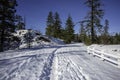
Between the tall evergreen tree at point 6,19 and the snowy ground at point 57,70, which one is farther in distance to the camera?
the tall evergreen tree at point 6,19

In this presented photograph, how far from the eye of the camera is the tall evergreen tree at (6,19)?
21.9 metres

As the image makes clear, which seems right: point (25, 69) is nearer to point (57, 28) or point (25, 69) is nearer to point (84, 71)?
point (84, 71)

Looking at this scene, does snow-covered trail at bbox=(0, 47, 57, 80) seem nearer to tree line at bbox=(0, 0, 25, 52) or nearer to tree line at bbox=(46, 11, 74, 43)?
tree line at bbox=(0, 0, 25, 52)

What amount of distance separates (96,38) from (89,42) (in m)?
2.84

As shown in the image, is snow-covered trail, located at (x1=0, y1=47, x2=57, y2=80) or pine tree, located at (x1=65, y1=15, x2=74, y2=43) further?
pine tree, located at (x1=65, y1=15, x2=74, y2=43)

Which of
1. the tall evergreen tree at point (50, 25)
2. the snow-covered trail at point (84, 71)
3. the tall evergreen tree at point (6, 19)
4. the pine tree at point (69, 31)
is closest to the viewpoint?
the snow-covered trail at point (84, 71)

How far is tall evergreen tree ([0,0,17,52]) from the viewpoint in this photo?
21906 mm

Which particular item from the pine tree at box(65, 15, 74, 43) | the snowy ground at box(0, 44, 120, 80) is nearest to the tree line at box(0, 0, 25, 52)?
the snowy ground at box(0, 44, 120, 80)

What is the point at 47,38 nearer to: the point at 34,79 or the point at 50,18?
the point at 50,18

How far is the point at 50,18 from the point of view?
6031 cm

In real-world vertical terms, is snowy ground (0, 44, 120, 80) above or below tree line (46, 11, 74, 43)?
below

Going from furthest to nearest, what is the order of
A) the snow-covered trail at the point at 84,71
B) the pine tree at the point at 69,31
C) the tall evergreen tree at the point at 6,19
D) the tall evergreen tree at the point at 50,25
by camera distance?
the tall evergreen tree at the point at 50,25
the pine tree at the point at 69,31
the tall evergreen tree at the point at 6,19
the snow-covered trail at the point at 84,71

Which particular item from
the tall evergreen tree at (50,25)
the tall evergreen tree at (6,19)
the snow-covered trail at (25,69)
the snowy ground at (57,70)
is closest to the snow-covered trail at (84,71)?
the snowy ground at (57,70)

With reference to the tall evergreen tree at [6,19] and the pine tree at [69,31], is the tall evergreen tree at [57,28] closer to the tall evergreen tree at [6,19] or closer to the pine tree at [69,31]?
the pine tree at [69,31]
